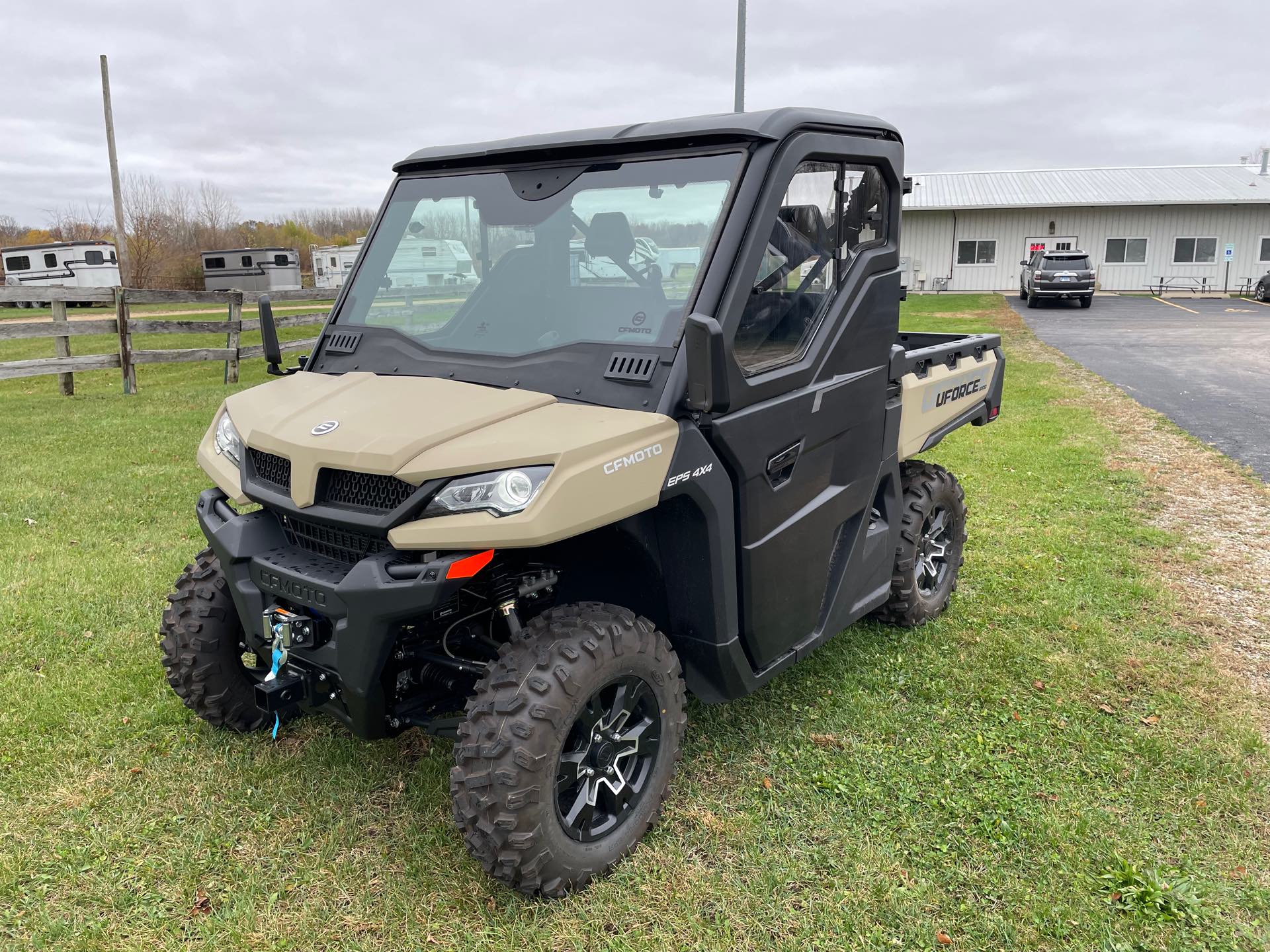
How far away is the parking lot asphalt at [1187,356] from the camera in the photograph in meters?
10.7

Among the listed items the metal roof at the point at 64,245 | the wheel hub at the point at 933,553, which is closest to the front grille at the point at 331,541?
the wheel hub at the point at 933,553

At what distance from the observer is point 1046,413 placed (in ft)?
38.1

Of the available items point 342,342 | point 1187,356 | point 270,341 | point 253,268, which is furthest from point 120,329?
point 253,268

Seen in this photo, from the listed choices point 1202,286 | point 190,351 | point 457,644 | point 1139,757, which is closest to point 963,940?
point 1139,757

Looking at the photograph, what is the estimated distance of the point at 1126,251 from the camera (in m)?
38.9

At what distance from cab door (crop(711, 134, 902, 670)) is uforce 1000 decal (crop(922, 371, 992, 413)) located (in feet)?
1.83

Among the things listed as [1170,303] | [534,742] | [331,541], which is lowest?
[534,742]

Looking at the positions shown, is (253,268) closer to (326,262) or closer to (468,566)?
(326,262)

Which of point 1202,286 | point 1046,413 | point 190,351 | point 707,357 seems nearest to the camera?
point 707,357

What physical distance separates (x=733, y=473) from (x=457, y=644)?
113 cm

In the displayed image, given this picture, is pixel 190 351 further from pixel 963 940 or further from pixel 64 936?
pixel 963 940

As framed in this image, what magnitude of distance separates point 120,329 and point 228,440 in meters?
11.4

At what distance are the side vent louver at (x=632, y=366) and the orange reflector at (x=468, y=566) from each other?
2.45 ft

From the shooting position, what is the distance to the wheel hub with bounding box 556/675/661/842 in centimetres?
306
